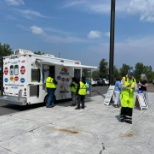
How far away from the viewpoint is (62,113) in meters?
9.46

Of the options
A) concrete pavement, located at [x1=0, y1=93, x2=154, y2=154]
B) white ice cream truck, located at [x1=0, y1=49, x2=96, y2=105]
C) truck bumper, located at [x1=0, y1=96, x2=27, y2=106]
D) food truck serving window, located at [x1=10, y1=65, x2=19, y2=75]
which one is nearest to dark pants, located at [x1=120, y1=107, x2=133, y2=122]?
concrete pavement, located at [x1=0, y1=93, x2=154, y2=154]

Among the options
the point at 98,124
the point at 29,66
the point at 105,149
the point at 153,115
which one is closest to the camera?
the point at 105,149

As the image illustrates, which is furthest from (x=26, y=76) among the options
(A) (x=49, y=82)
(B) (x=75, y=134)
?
(B) (x=75, y=134)

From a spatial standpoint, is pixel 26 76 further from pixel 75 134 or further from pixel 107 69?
pixel 107 69

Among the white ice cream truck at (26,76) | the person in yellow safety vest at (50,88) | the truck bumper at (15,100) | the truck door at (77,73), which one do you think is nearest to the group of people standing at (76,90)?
the person in yellow safety vest at (50,88)

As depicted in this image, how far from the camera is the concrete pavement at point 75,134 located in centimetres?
527

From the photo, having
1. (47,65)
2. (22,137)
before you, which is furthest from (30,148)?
(47,65)

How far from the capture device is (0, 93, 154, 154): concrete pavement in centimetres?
527

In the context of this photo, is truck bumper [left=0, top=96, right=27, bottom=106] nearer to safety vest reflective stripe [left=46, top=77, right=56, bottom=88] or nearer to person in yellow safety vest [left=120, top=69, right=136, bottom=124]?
safety vest reflective stripe [left=46, top=77, right=56, bottom=88]

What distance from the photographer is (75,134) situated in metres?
6.41

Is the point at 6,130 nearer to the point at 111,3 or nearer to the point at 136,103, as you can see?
the point at 136,103

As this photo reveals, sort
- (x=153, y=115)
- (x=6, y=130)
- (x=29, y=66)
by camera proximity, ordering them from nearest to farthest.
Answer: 1. (x=6, y=130)
2. (x=153, y=115)
3. (x=29, y=66)

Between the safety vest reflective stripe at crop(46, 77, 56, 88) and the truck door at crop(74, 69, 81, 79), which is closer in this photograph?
the safety vest reflective stripe at crop(46, 77, 56, 88)

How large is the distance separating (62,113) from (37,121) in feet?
5.72
